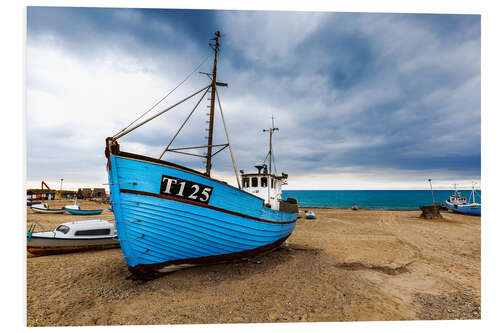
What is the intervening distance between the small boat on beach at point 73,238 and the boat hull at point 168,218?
5400 mm

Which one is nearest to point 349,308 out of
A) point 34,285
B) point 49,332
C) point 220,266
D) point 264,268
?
point 264,268

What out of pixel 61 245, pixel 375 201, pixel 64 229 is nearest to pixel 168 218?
pixel 61 245

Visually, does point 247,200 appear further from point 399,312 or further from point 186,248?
point 399,312

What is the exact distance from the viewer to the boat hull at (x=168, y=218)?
142 inches

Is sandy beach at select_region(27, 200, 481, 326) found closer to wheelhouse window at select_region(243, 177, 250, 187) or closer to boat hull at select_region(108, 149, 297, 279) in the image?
boat hull at select_region(108, 149, 297, 279)

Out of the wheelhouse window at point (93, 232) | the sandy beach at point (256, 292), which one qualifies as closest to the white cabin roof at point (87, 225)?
the wheelhouse window at point (93, 232)

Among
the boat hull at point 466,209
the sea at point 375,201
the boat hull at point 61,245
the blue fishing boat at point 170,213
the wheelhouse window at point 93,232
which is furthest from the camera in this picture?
the sea at point 375,201

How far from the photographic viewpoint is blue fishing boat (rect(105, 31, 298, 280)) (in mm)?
3613

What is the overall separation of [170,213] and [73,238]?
6.82m

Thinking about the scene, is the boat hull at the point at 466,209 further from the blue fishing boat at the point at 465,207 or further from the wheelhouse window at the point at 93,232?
the wheelhouse window at the point at 93,232

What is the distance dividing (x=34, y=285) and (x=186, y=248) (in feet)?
12.4

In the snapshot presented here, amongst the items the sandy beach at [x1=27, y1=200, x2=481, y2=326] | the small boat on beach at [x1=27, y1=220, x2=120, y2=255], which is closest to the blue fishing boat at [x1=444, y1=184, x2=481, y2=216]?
the sandy beach at [x1=27, y1=200, x2=481, y2=326]

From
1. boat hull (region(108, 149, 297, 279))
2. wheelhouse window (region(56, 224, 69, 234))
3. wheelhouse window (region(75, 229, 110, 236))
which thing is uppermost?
boat hull (region(108, 149, 297, 279))

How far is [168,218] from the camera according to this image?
380 cm
